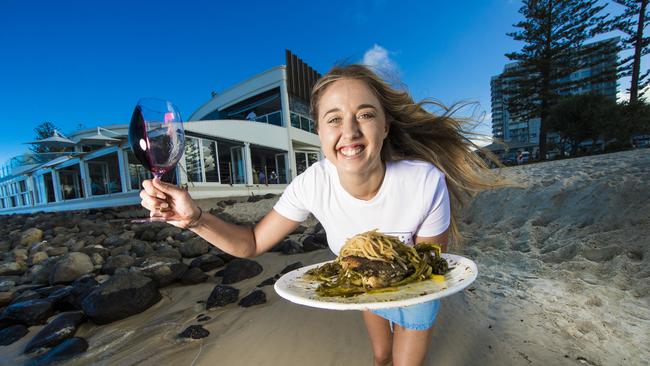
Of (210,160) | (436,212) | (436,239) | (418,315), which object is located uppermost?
(210,160)

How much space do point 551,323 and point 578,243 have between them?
249cm

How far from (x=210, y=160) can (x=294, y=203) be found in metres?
15.3

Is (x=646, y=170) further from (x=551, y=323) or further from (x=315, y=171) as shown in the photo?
(x=315, y=171)

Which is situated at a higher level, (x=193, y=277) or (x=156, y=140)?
(x=156, y=140)

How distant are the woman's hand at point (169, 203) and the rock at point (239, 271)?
10.7 ft

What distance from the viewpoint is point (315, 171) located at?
214cm

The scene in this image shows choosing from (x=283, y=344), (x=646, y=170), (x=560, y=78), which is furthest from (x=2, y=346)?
(x=560, y=78)

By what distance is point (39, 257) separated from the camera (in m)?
7.39

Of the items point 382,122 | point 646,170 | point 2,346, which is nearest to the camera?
point 382,122

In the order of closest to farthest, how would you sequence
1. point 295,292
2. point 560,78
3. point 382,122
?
point 295,292
point 382,122
point 560,78

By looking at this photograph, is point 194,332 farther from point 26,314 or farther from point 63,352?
point 26,314

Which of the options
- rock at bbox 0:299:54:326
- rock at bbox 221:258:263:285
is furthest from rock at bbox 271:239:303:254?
rock at bbox 0:299:54:326

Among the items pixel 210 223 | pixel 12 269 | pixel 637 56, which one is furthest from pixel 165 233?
pixel 637 56

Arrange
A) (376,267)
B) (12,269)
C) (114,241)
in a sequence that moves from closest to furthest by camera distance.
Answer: (376,267)
(12,269)
(114,241)
